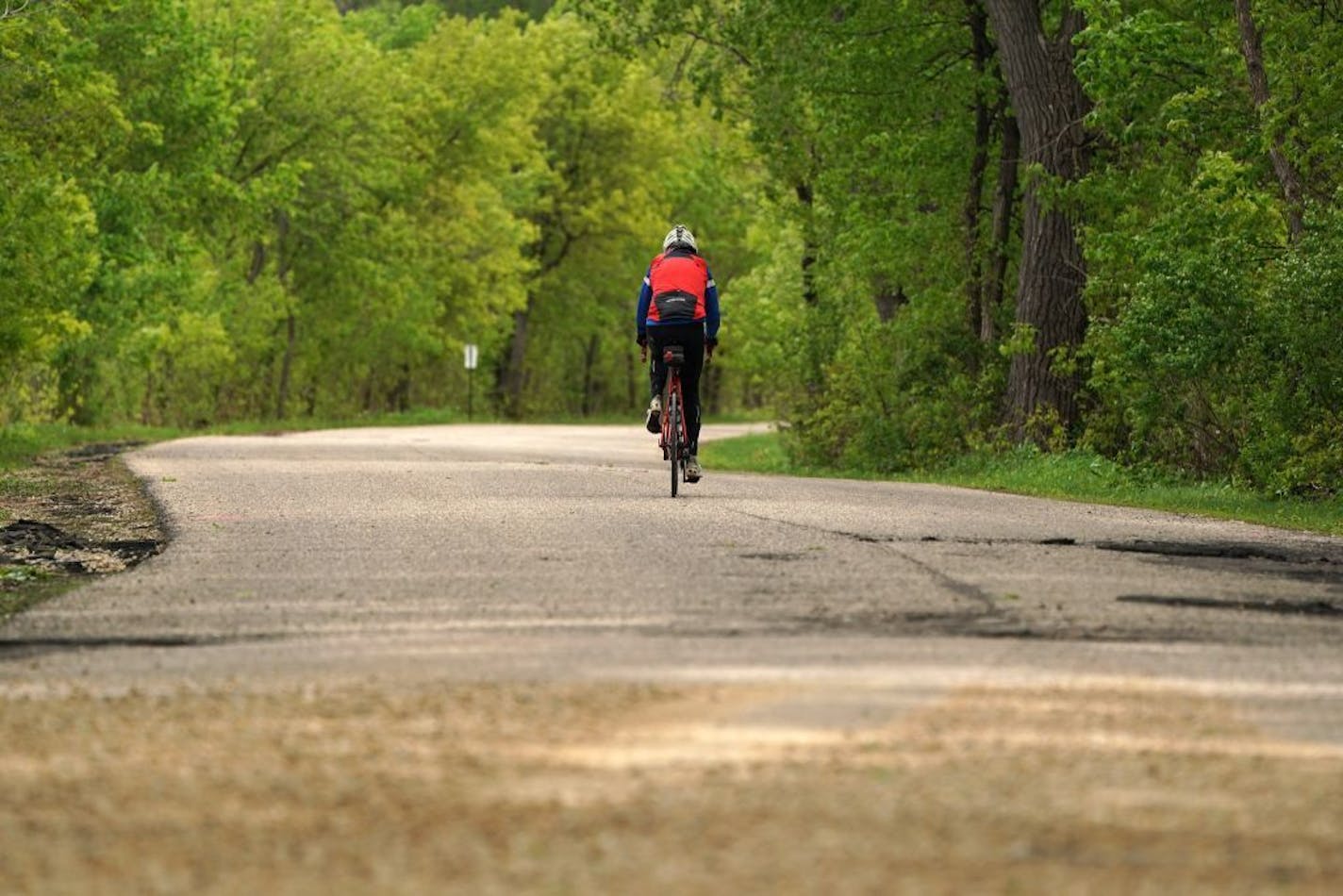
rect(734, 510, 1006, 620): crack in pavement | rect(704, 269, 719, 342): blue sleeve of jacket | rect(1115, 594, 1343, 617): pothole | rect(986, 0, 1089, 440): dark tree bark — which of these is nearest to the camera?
rect(734, 510, 1006, 620): crack in pavement

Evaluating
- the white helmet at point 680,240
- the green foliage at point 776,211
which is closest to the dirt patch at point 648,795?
the white helmet at point 680,240

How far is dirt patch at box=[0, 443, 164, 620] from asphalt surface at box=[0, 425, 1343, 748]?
38cm

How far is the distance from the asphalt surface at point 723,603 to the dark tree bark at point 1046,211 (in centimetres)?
926

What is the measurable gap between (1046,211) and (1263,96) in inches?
220

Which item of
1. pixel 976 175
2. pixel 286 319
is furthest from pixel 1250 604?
pixel 286 319

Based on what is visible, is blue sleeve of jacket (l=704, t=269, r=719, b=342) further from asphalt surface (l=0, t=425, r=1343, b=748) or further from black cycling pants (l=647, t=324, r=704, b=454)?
asphalt surface (l=0, t=425, r=1343, b=748)

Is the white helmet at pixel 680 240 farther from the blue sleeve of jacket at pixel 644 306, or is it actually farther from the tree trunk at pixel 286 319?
the tree trunk at pixel 286 319

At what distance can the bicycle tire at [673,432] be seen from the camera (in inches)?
766

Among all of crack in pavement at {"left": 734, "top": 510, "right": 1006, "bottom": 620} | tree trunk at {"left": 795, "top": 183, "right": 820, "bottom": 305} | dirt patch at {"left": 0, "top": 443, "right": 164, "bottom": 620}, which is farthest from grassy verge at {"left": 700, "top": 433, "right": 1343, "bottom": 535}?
dirt patch at {"left": 0, "top": 443, "right": 164, "bottom": 620}

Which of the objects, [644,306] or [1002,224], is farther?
[1002,224]

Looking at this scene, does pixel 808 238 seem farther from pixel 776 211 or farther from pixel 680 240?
pixel 680 240

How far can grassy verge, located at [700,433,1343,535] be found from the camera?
19.8 meters

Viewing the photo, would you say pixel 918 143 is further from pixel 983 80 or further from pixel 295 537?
pixel 295 537

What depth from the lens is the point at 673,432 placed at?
19.5 metres
